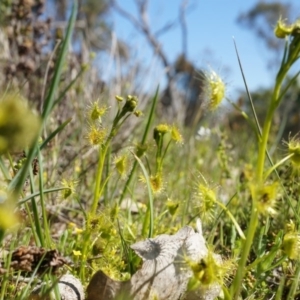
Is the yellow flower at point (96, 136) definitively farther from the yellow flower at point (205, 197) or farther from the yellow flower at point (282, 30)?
the yellow flower at point (282, 30)

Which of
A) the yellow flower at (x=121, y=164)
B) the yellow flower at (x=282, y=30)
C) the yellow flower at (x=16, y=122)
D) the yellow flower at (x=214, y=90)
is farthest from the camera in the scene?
the yellow flower at (x=121, y=164)

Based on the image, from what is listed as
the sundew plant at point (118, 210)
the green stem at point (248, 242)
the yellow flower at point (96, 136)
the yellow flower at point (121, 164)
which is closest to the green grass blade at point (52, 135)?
the sundew plant at point (118, 210)

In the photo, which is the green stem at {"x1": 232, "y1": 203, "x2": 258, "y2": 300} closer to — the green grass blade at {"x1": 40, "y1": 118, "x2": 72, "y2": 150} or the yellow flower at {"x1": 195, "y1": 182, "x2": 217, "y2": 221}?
the yellow flower at {"x1": 195, "y1": 182, "x2": 217, "y2": 221}

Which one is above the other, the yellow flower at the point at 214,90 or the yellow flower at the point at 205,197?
the yellow flower at the point at 214,90

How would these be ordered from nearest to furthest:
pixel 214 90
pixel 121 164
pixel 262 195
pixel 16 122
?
pixel 16 122, pixel 262 195, pixel 214 90, pixel 121 164

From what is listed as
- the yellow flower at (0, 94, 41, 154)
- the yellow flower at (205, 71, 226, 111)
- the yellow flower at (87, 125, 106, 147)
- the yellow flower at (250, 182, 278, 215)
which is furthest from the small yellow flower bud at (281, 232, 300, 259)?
the yellow flower at (0, 94, 41, 154)

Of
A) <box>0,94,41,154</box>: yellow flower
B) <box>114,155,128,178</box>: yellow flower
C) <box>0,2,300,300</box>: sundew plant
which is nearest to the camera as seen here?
<box>0,94,41,154</box>: yellow flower

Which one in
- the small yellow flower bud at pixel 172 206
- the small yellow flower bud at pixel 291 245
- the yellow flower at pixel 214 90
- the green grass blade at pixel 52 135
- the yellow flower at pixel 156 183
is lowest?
the small yellow flower bud at pixel 291 245

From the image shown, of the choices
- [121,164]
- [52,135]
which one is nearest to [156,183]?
[121,164]

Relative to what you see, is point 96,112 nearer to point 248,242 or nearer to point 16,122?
point 248,242

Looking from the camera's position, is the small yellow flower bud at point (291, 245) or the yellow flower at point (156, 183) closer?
the small yellow flower bud at point (291, 245)

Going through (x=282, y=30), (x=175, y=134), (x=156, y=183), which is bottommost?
(x=156, y=183)

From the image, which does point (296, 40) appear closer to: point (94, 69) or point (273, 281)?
point (273, 281)
